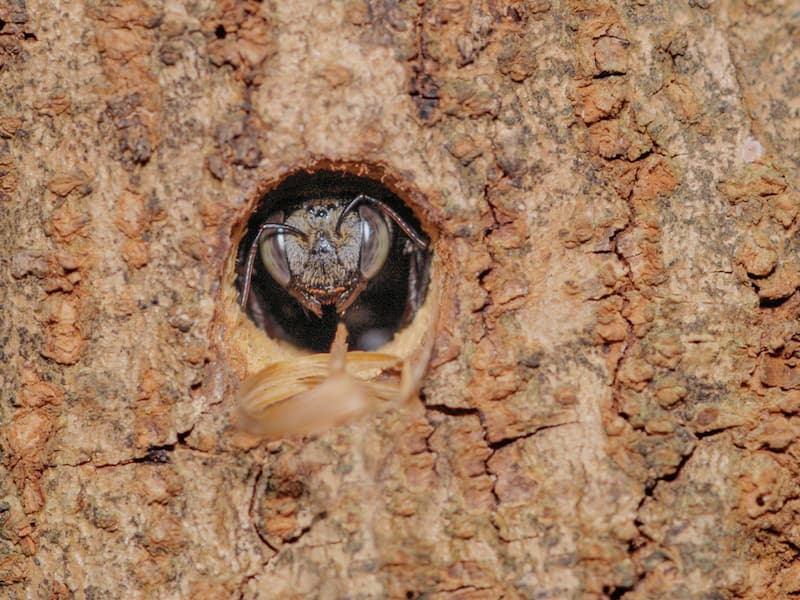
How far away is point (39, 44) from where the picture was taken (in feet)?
7.47

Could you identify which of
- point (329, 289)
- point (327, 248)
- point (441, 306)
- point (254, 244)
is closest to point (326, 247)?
point (327, 248)

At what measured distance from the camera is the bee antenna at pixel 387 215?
8.73 ft

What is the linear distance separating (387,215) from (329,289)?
0.29 meters

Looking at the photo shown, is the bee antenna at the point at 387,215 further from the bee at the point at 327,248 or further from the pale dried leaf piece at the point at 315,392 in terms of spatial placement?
the pale dried leaf piece at the point at 315,392

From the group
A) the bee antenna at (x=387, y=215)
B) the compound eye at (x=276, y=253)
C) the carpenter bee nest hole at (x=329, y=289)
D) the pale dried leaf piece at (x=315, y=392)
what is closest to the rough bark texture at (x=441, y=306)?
the pale dried leaf piece at (x=315, y=392)

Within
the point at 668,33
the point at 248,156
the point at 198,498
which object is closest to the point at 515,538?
the point at 198,498

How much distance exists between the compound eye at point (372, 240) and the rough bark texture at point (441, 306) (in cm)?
67

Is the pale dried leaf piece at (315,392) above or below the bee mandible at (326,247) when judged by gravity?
below

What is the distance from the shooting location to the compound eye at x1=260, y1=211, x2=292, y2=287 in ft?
9.44

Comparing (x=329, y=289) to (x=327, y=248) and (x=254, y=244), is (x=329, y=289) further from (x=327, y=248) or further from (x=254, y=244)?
(x=254, y=244)

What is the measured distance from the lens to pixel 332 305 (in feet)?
9.87

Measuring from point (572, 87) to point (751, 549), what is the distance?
3.85 feet

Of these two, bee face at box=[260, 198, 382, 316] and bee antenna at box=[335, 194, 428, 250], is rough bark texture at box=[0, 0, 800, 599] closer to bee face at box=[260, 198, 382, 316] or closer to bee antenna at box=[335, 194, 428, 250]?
bee antenna at box=[335, 194, 428, 250]

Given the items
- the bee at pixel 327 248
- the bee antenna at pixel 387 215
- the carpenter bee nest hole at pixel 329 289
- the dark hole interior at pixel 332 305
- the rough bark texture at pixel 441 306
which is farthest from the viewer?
the bee at pixel 327 248
